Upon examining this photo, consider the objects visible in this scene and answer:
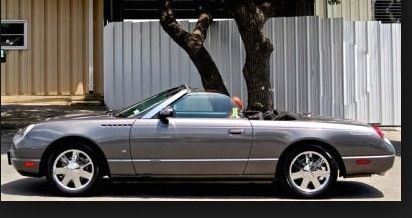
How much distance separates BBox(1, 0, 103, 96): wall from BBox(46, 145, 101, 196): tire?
9.90 metres

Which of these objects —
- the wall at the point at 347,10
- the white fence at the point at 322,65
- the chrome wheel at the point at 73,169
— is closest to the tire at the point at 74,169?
the chrome wheel at the point at 73,169

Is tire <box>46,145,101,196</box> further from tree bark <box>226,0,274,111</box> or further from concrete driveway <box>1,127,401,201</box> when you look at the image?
tree bark <box>226,0,274,111</box>

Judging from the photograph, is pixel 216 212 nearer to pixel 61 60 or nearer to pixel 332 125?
pixel 332 125

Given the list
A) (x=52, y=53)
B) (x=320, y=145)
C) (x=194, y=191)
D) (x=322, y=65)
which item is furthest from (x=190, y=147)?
(x=52, y=53)

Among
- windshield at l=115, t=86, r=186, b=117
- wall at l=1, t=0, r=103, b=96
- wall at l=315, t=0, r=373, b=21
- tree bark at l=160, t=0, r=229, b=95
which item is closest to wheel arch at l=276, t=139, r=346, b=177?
windshield at l=115, t=86, r=186, b=117

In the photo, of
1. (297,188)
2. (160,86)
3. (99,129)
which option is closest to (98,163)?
(99,129)

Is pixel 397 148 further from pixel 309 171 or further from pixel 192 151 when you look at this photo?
pixel 192 151

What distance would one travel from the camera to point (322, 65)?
524 inches

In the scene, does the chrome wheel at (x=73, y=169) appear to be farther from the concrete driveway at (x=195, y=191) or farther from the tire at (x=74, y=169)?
the concrete driveway at (x=195, y=191)

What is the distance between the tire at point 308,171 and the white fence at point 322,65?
610 cm

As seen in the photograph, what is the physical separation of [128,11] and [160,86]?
13.3 ft

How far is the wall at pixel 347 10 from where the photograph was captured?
627 inches

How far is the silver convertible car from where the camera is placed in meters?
7.22

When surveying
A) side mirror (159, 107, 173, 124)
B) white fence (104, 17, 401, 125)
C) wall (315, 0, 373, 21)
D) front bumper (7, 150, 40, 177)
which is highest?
wall (315, 0, 373, 21)
